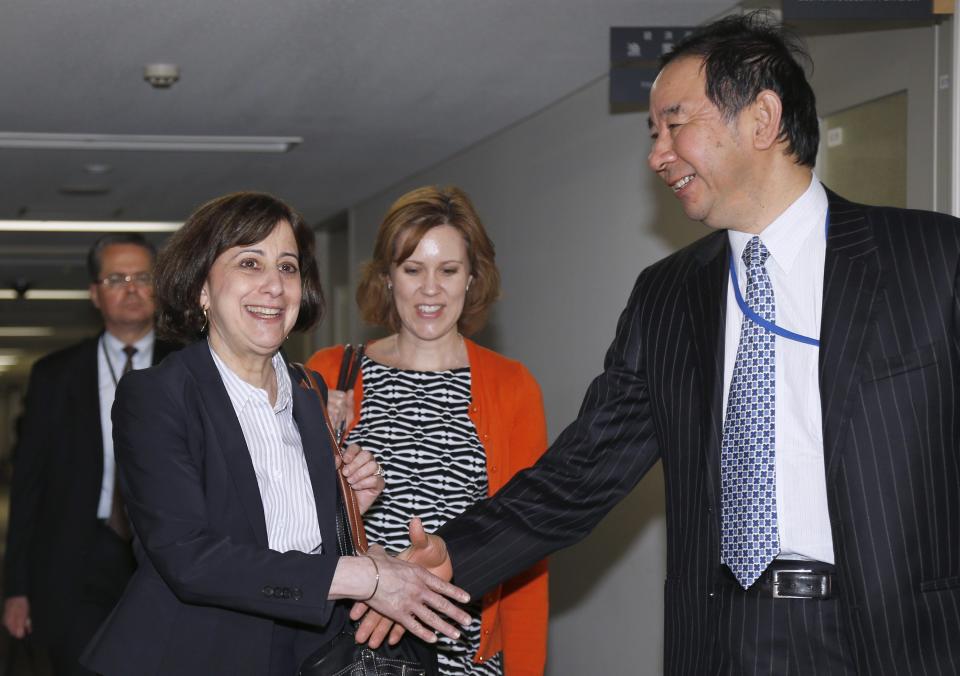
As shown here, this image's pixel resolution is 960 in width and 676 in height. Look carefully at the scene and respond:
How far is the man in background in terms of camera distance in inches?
175

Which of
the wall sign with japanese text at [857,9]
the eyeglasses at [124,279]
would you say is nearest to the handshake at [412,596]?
the wall sign with japanese text at [857,9]

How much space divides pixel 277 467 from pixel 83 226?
10.6 m

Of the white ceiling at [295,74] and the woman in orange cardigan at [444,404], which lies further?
the white ceiling at [295,74]

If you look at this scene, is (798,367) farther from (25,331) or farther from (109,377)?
(25,331)

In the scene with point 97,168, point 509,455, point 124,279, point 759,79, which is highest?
point 97,168

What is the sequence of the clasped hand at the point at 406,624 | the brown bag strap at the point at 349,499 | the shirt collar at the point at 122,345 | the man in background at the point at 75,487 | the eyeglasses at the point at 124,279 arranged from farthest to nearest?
1. the eyeglasses at the point at 124,279
2. the shirt collar at the point at 122,345
3. the man in background at the point at 75,487
4. the brown bag strap at the point at 349,499
5. the clasped hand at the point at 406,624

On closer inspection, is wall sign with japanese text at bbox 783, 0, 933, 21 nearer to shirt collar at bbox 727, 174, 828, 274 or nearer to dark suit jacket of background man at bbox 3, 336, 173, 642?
shirt collar at bbox 727, 174, 828, 274

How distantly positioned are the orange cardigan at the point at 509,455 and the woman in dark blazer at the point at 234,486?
663mm

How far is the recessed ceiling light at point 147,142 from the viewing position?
8047 mm

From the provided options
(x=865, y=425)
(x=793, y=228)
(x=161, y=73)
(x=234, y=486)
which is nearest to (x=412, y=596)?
(x=234, y=486)

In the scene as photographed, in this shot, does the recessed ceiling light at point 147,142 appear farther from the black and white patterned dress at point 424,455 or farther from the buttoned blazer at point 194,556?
the buttoned blazer at point 194,556

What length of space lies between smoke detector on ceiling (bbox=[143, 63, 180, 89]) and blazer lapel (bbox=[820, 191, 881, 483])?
15.2 ft

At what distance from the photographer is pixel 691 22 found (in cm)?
542

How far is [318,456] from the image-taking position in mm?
2643
